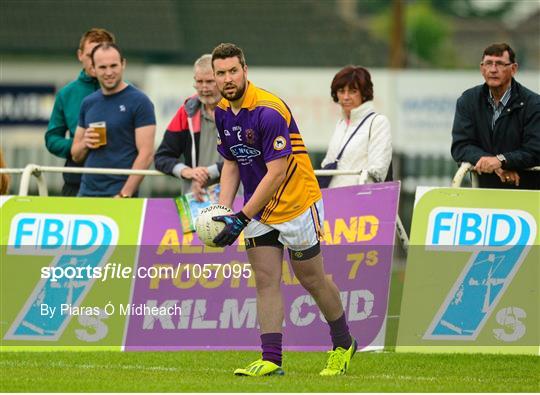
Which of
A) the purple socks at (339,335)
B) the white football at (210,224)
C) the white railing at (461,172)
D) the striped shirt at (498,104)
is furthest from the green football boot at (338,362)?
the striped shirt at (498,104)

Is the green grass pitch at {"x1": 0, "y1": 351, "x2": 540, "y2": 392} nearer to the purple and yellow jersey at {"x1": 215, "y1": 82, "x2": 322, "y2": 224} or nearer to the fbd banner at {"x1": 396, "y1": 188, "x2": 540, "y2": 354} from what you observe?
the fbd banner at {"x1": 396, "y1": 188, "x2": 540, "y2": 354}

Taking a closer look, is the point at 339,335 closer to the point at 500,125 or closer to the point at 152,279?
the point at 152,279

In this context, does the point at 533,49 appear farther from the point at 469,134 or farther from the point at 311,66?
the point at 469,134

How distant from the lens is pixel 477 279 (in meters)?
11.1

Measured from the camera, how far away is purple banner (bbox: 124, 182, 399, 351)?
1124 cm

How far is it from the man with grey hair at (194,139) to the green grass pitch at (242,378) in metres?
1.57

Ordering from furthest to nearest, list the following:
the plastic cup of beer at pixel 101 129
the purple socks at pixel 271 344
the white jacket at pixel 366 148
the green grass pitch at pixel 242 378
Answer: the plastic cup of beer at pixel 101 129
the white jacket at pixel 366 148
the purple socks at pixel 271 344
the green grass pitch at pixel 242 378

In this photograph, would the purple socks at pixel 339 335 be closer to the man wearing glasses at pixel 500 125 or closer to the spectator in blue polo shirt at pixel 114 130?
the man wearing glasses at pixel 500 125

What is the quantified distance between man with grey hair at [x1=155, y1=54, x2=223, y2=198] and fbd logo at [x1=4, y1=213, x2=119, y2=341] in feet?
2.46

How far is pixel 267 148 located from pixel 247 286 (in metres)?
2.43

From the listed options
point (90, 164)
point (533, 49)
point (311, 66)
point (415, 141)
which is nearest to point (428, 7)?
point (533, 49)

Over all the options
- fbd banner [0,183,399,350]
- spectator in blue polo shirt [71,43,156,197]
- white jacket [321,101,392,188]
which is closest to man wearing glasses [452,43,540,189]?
white jacket [321,101,392,188]

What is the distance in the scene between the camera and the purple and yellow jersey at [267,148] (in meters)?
9.22

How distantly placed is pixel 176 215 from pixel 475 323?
8.18 ft
